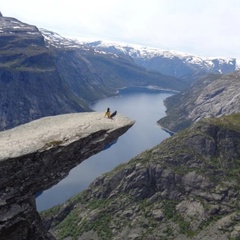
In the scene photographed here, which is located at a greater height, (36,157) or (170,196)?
(36,157)

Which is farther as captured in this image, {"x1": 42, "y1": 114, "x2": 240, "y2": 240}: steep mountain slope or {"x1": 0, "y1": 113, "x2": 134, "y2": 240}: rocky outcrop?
{"x1": 42, "y1": 114, "x2": 240, "y2": 240}: steep mountain slope

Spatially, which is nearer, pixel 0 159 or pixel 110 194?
pixel 0 159

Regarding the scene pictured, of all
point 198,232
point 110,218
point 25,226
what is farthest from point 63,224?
point 25,226

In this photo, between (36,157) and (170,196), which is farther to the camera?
(170,196)

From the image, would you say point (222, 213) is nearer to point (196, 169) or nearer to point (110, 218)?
point (196, 169)

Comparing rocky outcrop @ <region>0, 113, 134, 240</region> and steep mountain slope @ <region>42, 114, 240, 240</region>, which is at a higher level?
rocky outcrop @ <region>0, 113, 134, 240</region>
